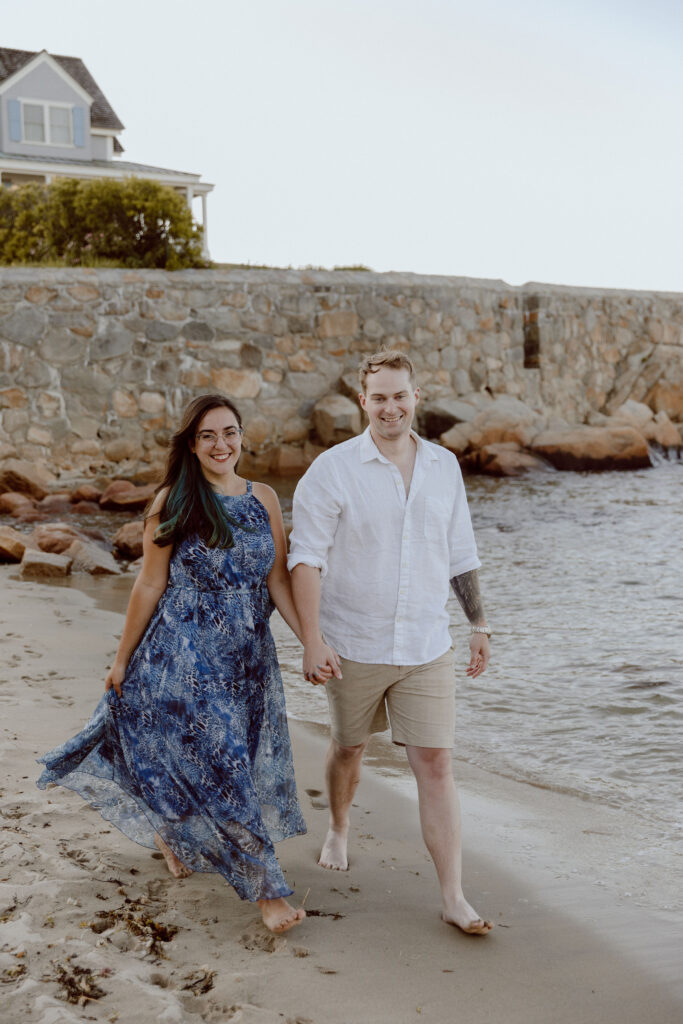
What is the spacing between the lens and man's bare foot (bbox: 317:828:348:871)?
3.56m

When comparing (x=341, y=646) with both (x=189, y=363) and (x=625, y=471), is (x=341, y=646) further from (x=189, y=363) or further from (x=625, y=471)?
(x=625, y=471)

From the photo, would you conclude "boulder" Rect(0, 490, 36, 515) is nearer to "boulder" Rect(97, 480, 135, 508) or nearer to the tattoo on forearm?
"boulder" Rect(97, 480, 135, 508)

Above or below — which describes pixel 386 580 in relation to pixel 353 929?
above

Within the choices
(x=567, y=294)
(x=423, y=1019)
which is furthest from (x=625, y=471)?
(x=423, y=1019)

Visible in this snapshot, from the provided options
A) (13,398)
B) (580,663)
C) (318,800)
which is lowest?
(580,663)

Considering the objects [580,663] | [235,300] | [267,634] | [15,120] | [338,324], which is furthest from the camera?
[15,120]

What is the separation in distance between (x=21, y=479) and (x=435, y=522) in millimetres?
9695

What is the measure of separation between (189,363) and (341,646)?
11043 mm

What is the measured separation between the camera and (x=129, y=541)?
379 inches

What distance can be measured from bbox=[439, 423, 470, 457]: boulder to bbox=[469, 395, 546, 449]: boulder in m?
0.08

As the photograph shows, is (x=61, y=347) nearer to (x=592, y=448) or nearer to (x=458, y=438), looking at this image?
(x=458, y=438)

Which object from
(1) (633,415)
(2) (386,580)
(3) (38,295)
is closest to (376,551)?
(2) (386,580)

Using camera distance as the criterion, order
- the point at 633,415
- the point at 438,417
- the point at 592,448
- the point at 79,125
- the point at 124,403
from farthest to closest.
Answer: the point at 79,125 < the point at 633,415 < the point at 592,448 < the point at 438,417 < the point at 124,403

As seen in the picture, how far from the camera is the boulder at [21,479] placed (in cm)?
1216
